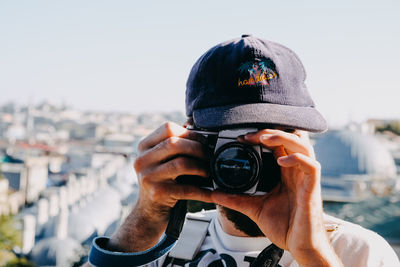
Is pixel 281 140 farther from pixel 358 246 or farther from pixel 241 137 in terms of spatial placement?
pixel 358 246

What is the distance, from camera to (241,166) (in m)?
1.09

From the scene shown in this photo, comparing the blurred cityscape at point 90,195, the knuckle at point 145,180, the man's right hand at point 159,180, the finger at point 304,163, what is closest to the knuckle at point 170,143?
the man's right hand at point 159,180

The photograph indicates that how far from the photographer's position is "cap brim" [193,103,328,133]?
1055 mm

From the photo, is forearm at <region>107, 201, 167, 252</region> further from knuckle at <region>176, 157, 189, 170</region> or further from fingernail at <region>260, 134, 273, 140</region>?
fingernail at <region>260, 134, 273, 140</region>

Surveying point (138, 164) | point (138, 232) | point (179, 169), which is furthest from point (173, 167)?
point (138, 232)

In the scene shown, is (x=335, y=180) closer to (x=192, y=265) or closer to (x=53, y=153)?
(x=192, y=265)

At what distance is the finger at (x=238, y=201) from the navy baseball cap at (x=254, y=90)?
20cm

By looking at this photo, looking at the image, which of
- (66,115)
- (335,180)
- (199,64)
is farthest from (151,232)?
(66,115)

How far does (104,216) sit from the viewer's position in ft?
42.0

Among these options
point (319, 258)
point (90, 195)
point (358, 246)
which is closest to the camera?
point (319, 258)

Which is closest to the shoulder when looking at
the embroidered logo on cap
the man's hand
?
the man's hand

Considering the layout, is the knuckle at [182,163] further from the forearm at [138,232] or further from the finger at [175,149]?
the forearm at [138,232]

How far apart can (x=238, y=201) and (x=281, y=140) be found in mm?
224

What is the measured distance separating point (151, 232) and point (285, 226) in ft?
1.33
